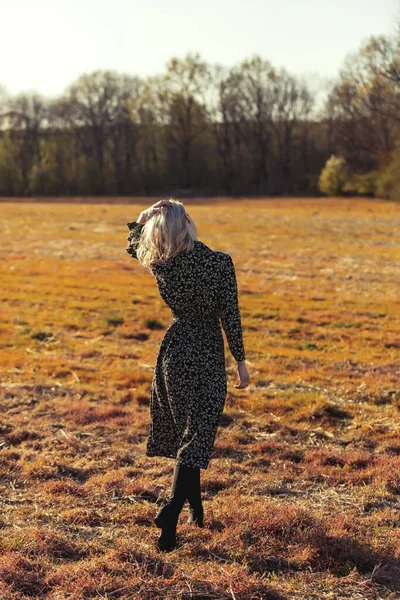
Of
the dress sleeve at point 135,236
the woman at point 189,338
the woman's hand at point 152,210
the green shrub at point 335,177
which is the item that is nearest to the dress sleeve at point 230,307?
the woman at point 189,338

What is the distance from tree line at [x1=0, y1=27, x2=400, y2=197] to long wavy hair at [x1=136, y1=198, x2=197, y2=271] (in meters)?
62.0

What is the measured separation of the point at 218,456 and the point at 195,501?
1553mm

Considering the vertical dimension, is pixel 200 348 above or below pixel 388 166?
below

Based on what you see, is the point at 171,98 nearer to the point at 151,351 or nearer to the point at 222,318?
the point at 151,351

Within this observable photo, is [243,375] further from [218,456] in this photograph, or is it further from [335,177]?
[335,177]

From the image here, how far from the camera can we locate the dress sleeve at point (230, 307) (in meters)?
4.02

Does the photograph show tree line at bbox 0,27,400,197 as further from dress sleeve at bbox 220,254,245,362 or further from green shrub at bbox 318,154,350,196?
dress sleeve at bbox 220,254,245,362

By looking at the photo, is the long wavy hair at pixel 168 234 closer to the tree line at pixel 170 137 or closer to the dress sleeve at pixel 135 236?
the dress sleeve at pixel 135 236

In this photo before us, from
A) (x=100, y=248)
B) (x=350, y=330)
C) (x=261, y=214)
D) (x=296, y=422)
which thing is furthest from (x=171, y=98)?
(x=296, y=422)

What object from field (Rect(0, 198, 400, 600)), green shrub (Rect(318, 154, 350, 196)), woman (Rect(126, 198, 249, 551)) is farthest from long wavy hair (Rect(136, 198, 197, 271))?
green shrub (Rect(318, 154, 350, 196))

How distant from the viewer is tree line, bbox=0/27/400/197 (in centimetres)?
6575

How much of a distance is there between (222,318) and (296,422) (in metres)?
3.04

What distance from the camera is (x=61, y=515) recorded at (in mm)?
4445

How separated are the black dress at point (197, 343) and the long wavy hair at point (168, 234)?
0.09 m
